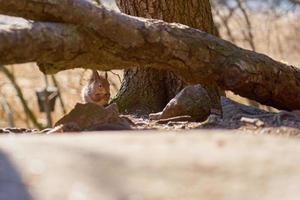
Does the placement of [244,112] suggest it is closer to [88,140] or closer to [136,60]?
[136,60]

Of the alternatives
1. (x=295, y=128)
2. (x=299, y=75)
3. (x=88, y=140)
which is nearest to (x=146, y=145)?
(x=88, y=140)

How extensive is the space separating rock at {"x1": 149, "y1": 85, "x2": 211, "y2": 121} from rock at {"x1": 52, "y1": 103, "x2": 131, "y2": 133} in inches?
20.0

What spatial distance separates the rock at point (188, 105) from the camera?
4.71 metres

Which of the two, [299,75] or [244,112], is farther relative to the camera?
[299,75]

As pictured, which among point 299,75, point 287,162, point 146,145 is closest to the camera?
point 287,162

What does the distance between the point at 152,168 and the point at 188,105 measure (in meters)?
2.51

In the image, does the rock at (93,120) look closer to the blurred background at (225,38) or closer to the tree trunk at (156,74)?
the tree trunk at (156,74)

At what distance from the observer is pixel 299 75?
192 inches

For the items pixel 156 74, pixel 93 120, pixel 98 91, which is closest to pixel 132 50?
pixel 93 120

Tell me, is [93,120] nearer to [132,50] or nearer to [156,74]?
[132,50]

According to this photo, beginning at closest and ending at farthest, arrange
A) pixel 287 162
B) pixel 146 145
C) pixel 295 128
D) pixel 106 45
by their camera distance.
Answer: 1. pixel 287 162
2. pixel 146 145
3. pixel 295 128
4. pixel 106 45

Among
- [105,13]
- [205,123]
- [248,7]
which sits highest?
[248,7]

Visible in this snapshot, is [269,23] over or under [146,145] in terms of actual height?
over

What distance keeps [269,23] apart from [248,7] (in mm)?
473
